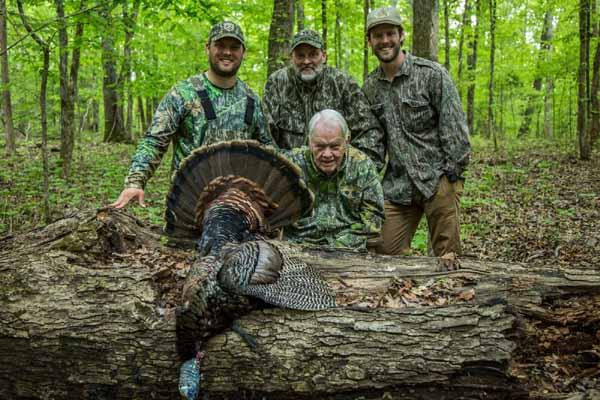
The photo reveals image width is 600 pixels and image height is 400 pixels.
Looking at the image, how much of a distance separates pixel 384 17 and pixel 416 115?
1058 millimetres

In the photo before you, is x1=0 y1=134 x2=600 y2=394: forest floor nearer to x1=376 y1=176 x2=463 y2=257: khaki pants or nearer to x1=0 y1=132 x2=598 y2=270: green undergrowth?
x1=0 y1=132 x2=598 y2=270: green undergrowth

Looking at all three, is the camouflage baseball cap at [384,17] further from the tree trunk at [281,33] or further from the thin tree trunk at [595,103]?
the thin tree trunk at [595,103]

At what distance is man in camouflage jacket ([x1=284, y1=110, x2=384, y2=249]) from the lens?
4426mm

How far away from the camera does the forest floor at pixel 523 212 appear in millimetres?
2975

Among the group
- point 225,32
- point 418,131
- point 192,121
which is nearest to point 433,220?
point 418,131

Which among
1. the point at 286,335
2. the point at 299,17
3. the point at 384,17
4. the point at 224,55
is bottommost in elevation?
the point at 286,335

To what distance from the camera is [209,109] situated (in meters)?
4.66

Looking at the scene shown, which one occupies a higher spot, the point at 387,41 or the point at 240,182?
the point at 387,41

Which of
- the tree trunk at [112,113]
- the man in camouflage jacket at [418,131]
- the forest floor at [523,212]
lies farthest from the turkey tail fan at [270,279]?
the tree trunk at [112,113]

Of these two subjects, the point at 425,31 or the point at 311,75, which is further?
the point at 425,31

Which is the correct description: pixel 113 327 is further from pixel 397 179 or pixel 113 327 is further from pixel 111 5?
pixel 111 5

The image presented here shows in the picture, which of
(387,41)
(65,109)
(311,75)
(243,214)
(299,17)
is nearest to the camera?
(243,214)

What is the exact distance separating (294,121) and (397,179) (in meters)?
1.32

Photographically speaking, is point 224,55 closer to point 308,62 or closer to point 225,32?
point 225,32
